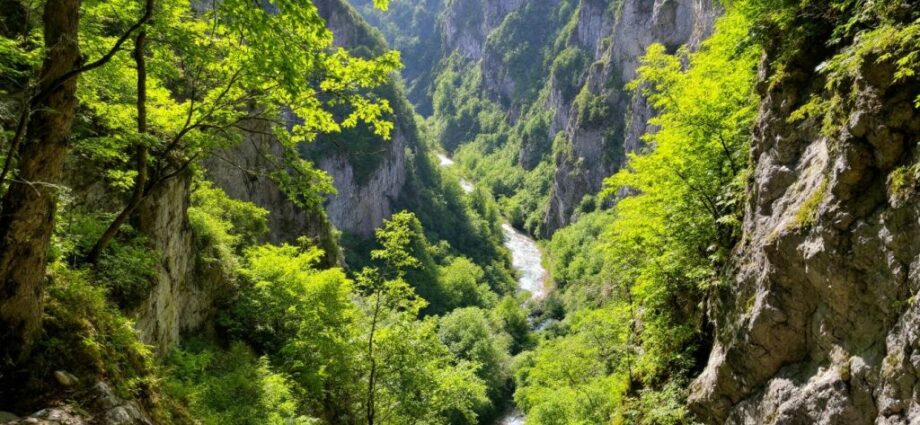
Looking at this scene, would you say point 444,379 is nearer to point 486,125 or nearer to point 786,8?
point 786,8

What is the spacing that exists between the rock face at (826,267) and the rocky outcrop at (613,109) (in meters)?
82.8

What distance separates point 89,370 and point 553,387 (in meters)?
26.6

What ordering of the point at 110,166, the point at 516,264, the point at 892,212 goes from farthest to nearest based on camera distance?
the point at 516,264 < the point at 110,166 < the point at 892,212

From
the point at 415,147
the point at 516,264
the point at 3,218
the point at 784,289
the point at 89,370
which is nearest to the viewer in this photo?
the point at 3,218

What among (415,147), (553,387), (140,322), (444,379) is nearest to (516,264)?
(415,147)

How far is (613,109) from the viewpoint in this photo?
4434 inches

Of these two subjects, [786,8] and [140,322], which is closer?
[786,8]

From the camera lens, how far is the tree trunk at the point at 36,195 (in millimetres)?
5020

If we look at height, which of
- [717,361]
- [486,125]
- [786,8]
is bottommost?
[717,361]

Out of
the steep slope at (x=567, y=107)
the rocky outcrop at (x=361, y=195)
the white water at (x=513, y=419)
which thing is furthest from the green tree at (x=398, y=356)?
the rocky outcrop at (x=361, y=195)

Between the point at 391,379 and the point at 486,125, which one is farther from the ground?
the point at 486,125

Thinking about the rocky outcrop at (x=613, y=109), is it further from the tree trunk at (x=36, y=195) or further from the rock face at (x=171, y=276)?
the tree trunk at (x=36, y=195)

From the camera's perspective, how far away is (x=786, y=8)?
9141 mm

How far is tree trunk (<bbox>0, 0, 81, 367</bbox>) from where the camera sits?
5020 millimetres
